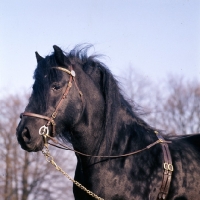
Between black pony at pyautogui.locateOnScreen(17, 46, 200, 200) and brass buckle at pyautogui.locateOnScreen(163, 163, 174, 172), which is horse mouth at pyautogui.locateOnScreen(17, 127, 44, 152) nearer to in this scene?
black pony at pyautogui.locateOnScreen(17, 46, 200, 200)

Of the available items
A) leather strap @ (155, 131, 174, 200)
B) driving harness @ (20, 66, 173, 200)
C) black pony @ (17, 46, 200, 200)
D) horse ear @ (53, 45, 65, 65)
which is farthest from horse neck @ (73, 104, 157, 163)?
horse ear @ (53, 45, 65, 65)

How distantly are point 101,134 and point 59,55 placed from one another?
1290 mm

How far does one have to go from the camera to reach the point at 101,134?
6.17 meters

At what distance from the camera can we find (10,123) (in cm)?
2512

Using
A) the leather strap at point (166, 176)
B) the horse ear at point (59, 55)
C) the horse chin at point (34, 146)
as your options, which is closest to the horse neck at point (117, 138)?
the leather strap at point (166, 176)

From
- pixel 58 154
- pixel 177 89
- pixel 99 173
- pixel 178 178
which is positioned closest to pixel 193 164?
pixel 178 178

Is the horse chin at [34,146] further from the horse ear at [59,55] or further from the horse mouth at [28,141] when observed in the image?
the horse ear at [59,55]

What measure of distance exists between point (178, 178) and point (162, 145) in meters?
0.53

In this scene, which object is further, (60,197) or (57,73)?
(60,197)

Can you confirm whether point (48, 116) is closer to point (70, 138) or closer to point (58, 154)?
point (70, 138)

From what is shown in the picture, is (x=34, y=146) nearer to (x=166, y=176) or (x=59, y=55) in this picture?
(x=59, y=55)

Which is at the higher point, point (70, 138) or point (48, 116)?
point (48, 116)

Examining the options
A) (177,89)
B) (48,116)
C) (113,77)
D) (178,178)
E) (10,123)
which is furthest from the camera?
(177,89)

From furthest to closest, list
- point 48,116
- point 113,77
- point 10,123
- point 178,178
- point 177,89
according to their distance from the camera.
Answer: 1. point 177,89
2. point 10,123
3. point 113,77
4. point 178,178
5. point 48,116
